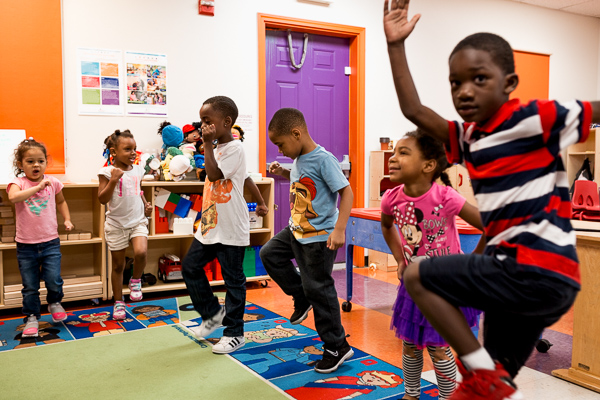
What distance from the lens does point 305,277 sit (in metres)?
2.59

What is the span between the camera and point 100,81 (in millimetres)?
4285

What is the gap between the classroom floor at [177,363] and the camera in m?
2.35

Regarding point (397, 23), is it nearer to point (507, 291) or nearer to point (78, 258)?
point (507, 291)

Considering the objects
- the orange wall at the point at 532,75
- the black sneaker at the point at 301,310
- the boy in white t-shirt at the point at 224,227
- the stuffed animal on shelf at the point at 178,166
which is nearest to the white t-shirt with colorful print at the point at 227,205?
the boy in white t-shirt at the point at 224,227

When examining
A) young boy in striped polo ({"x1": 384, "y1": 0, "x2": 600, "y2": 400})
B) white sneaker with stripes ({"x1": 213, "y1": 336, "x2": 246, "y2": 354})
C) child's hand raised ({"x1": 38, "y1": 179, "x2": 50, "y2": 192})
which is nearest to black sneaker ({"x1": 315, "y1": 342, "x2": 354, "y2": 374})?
white sneaker with stripes ({"x1": 213, "y1": 336, "x2": 246, "y2": 354})

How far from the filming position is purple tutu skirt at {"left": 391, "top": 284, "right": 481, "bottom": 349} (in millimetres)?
1903

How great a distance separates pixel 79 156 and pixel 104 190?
980 mm

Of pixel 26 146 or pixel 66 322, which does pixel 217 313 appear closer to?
pixel 66 322

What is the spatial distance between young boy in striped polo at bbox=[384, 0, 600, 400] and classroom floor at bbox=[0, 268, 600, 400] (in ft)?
4.25

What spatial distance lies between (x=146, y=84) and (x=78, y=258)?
1.59 m

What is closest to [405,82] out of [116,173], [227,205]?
[227,205]

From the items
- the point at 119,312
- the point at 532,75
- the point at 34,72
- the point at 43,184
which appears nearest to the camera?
the point at 43,184

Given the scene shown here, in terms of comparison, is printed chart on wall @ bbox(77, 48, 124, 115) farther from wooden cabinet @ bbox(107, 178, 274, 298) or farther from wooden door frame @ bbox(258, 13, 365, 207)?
wooden door frame @ bbox(258, 13, 365, 207)

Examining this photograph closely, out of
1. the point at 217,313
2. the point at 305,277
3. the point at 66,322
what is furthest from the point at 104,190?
the point at 305,277
